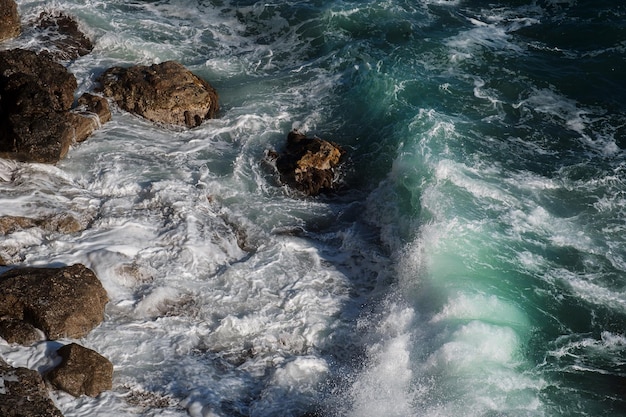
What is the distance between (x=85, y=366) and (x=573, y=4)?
60.4 ft

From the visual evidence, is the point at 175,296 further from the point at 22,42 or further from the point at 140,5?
the point at 140,5

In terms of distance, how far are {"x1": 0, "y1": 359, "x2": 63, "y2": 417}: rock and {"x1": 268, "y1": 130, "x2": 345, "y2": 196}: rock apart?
23.6 ft

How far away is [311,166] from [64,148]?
515 centimetres

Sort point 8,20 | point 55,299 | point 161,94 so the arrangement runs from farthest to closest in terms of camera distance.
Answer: point 8,20 < point 161,94 < point 55,299

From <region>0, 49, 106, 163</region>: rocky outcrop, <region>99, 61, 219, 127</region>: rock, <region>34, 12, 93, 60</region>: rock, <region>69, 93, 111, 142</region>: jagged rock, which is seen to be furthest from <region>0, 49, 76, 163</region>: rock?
<region>34, 12, 93, 60</region>: rock

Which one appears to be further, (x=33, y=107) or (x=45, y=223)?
(x=33, y=107)

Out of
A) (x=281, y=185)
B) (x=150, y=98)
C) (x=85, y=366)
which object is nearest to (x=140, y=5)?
(x=150, y=98)

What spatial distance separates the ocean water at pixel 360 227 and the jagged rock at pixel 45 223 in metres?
0.18

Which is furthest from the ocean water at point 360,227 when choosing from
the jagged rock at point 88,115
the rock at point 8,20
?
the jagged rock at point 88,115

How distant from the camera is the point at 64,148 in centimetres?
1455

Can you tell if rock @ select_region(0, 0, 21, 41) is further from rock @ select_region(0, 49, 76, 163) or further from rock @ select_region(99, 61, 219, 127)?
rock @ select_region(99, 61, 219, 127)

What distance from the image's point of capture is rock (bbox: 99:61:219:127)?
16.3 m

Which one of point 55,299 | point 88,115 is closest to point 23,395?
point 55,299

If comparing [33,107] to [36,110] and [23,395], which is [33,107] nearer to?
[36,110]
